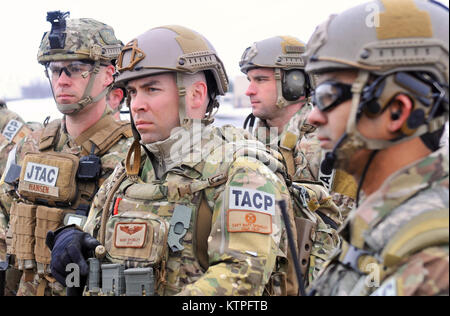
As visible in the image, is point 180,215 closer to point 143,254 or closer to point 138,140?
point 143,254

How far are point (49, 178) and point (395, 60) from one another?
11.7 feet

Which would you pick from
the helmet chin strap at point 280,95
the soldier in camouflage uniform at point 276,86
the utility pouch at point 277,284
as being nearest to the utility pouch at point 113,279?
the utility pouch at point 277,284

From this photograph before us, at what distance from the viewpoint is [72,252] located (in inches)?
145

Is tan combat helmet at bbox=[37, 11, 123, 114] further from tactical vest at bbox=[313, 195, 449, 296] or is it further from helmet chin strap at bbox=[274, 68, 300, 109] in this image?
tactical vest at bbox=[313, 195, 449, 296]

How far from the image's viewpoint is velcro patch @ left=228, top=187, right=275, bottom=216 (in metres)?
3.33

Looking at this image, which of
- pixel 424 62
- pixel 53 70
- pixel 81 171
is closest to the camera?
pixel 424 62

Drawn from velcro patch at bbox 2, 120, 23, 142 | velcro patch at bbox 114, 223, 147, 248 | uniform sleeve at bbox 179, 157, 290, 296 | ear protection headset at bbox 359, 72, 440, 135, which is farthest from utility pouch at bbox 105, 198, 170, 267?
velcro patch at bbox 2, 120, 23, 142

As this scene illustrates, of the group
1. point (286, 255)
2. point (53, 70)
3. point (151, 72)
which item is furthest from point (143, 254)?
point (53, 70)

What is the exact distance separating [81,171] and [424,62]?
138 inches

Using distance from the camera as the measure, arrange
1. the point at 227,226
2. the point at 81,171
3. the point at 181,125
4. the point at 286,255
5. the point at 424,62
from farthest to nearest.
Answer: the point at 81,171, the point at 181,125, the point at 286,255, the point at 227,226, the point at 424,62

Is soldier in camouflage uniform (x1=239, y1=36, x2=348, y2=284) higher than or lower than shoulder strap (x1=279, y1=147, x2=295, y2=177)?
higher

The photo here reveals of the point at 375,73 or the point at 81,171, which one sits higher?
the point at 81,171

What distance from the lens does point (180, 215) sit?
350 centimetres

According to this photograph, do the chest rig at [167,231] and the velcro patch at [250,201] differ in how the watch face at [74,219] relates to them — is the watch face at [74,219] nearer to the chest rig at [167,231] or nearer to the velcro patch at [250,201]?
the chest rig at [167,231]
